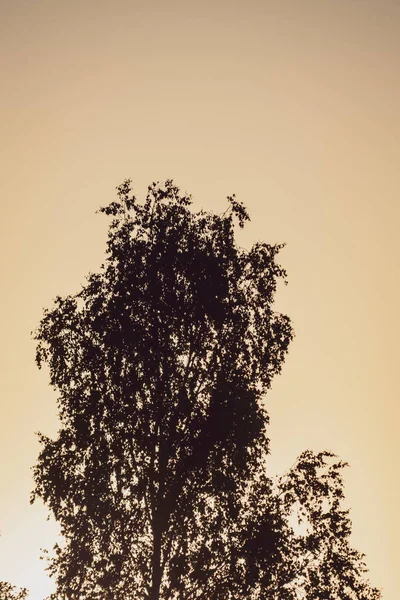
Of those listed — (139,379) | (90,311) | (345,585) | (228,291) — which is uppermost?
(228,291)

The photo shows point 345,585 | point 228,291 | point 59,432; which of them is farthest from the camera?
point 228,291

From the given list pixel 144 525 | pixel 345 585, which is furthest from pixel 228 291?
pixel 345 585

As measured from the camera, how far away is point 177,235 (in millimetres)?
26250

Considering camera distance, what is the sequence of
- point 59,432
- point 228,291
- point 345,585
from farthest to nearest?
point 228,291
point 59,432
point 345,585

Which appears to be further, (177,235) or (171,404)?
(177,235)

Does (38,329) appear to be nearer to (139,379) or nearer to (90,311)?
(90,311)

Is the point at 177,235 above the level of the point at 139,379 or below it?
above

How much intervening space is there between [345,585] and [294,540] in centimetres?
198

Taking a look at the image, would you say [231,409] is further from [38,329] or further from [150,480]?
[38,329]

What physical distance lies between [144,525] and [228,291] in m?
8.23

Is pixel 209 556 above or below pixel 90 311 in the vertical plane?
below

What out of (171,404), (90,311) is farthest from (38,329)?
(171,404)

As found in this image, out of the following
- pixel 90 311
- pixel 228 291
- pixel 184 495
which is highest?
pixel 228 291

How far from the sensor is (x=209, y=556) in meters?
22.8
